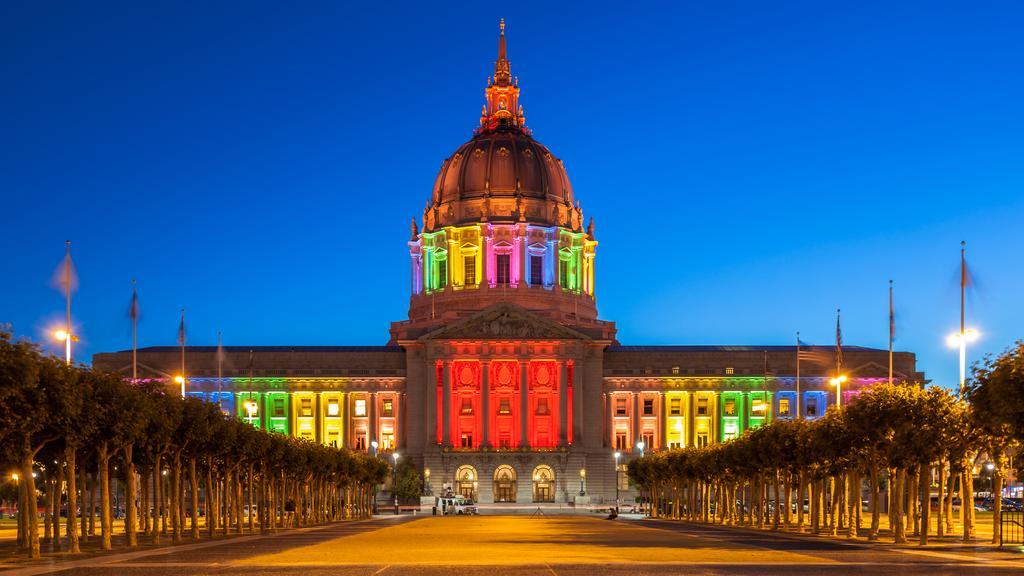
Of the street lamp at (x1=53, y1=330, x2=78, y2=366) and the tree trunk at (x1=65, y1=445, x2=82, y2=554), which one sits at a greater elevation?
the street lamp at (x1=53, y1=330, x2=78, y2=366)

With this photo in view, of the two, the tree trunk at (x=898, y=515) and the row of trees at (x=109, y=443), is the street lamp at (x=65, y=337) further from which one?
the tree trunk at (x=898, y=515)

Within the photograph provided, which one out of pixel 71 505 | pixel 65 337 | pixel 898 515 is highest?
pixel 65 337

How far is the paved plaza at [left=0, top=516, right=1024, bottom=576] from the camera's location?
148 feet

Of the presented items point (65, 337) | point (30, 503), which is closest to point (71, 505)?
point (30, 503)

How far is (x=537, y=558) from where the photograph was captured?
51500 mm

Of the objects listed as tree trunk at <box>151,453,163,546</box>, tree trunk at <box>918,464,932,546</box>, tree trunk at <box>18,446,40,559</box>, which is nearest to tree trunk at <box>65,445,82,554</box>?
tree trunk at <box>18,446,40,559</box>

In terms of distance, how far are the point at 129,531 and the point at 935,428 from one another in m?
38.5

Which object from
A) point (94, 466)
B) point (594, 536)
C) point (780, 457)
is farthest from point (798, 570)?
point (780, 457)

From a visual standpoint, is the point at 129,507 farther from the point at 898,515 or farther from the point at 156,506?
the point at 898,515

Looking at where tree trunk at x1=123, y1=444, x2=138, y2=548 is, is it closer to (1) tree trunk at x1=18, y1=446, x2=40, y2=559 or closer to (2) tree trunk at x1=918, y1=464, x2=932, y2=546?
(1) tree trunk at x1=18, y1=446, x2=40, y2=559

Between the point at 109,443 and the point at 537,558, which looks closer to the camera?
the point at 537,558

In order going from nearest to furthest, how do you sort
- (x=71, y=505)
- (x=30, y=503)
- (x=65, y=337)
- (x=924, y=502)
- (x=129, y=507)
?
(x=30, y=503)
(x=71, y=505)
(x=129, y=507)
(x=924, y=502)
(x=65, y=337)

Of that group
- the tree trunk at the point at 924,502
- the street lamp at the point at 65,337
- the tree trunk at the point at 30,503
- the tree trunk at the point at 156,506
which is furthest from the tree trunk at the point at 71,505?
the tree trunk at the point at 924,502

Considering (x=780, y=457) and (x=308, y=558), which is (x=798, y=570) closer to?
(x=308, y=558)
